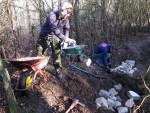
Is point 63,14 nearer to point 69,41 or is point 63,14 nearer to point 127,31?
point 69,41

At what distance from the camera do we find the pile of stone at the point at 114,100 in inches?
346

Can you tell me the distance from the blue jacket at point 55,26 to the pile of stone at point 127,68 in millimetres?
2435

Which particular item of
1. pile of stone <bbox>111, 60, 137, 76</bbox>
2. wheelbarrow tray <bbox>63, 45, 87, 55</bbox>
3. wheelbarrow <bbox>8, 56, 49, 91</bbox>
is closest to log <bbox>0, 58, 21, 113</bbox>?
wheelbarrow <bbox>8, 56, 49, 91</bbox>

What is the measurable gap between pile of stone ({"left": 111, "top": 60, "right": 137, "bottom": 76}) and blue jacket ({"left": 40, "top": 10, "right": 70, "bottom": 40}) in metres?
2.44

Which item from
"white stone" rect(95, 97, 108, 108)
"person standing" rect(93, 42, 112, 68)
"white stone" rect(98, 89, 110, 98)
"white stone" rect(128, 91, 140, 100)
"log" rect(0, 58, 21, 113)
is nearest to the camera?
"log" rect(0, 58, 21, 113)

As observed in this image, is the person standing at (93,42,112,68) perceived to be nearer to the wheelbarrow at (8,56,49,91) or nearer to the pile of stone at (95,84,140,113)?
the pile of stone at (95,84,140,113)

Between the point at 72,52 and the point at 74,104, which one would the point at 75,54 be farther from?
the point at 74,104

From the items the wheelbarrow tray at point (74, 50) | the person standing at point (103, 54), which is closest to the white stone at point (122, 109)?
the wheelbarrow tray at point (74, 50)

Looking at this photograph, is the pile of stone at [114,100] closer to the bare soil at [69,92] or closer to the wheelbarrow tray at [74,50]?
the bare soil at [69,92]

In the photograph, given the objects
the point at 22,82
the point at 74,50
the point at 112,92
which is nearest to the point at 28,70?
the point at 22,82

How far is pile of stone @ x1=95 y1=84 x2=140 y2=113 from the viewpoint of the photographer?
28.9 ft

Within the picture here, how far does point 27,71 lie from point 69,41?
3.94ft

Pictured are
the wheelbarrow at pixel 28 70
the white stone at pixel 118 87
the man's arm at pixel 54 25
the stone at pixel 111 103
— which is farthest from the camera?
the white stone at pixel 118 87

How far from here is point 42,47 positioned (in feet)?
28.6
